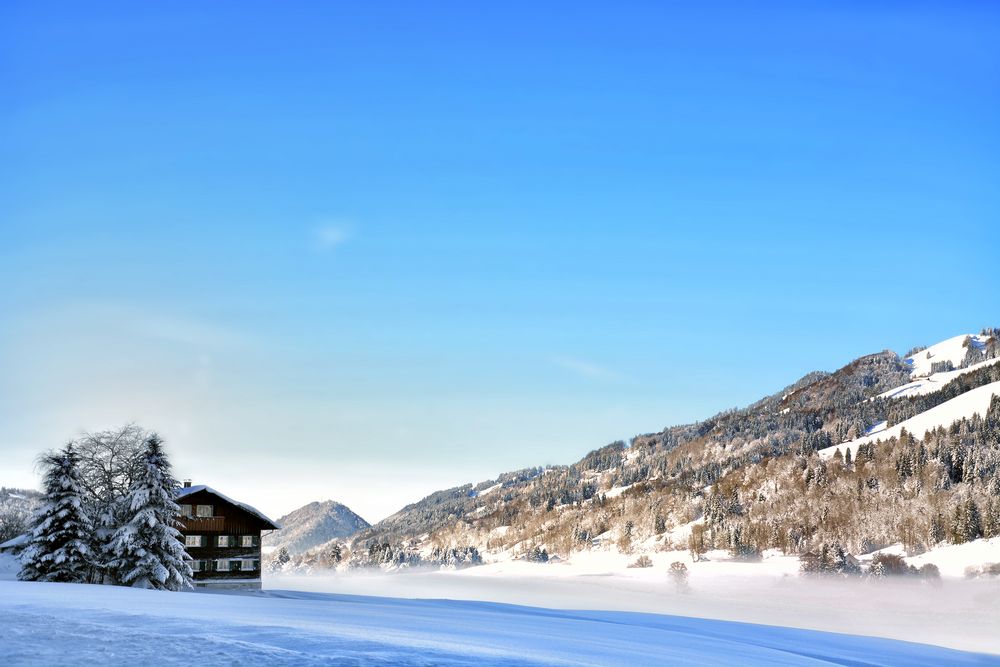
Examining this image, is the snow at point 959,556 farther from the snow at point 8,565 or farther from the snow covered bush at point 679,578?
the snow at point 8,565

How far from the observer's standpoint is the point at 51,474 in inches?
2058

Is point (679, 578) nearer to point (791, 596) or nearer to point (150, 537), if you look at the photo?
point (791, 596)

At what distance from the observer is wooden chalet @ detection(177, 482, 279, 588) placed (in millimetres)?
68875

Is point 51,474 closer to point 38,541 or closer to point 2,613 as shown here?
point 38,541

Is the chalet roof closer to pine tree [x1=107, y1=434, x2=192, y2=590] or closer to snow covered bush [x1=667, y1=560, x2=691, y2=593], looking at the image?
pine tree [x1=107, y1=434, x2=192, y2=590]

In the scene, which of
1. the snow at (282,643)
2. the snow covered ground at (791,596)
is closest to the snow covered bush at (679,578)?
the snow covered ground at (791,596)

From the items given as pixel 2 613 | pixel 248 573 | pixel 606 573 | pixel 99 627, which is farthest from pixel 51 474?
pixel 606 573

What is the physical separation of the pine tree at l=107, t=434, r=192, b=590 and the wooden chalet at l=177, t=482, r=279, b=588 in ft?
45.7

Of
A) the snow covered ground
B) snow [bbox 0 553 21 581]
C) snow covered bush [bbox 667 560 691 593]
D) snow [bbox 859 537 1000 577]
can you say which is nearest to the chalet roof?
snow [bbox 0 553 21 581]

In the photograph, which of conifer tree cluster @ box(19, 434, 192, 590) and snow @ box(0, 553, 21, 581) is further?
snow @ box(0, 553, 21, 581)

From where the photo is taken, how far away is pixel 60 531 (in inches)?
2025

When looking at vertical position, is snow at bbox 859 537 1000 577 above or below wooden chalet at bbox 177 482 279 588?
below

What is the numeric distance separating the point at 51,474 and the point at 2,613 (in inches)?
1533

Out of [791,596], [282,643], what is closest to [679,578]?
[791,596]
